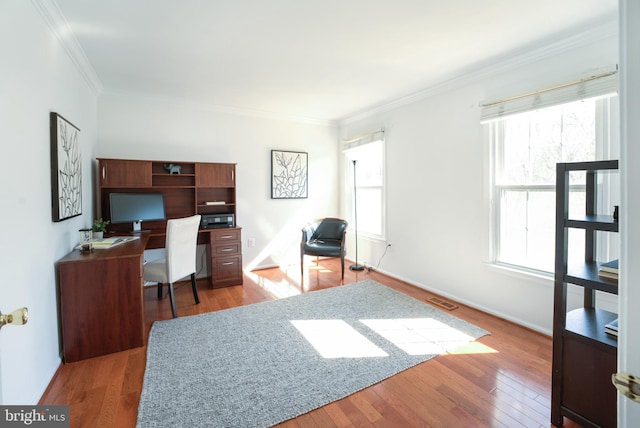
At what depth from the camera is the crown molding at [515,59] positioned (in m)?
2.27

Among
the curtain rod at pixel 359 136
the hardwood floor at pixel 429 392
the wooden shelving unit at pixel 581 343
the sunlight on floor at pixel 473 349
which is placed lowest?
the hardwood floor at pixel 429 392

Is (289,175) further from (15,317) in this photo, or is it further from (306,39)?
(15,317)

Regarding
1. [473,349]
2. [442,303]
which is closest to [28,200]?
[473,349]

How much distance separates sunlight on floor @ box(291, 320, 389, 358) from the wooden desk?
1350 mm

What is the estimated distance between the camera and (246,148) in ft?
15.1

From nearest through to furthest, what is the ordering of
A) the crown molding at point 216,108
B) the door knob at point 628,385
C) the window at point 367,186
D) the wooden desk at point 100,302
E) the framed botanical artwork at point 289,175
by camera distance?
the door knob at point 628,385
the wooden desk at point 100,302
the crown molding at point 216,108
the window at point 367,186
the framed botanical artwork at point 289,175

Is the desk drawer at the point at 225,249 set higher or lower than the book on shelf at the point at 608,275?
lower

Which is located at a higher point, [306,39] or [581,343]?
[306,39]

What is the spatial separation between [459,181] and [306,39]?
2.10m

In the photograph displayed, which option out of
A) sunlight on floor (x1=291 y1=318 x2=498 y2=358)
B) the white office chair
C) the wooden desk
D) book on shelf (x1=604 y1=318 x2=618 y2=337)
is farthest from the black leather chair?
book on shelf (x1=604 y1=318 x2=618 y2=337)

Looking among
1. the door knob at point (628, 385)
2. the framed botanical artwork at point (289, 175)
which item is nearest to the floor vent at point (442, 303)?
the framed botanical artwork at point (289, 175)

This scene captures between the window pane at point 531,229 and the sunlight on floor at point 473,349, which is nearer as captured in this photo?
the sunlight on floor at point 473,349

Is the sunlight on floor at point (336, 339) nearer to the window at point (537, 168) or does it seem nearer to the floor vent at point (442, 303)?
the floor vent at point (442, 303)

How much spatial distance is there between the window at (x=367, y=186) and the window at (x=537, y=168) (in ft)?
5.48
